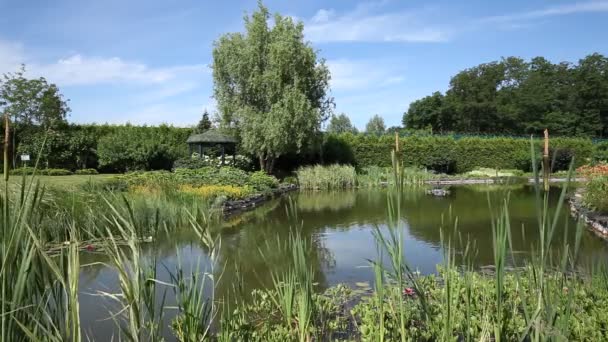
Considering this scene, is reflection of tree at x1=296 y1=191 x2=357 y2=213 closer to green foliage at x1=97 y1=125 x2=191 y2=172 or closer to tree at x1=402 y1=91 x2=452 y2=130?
green foliage at x1=97 y1=125 x2=191 y2=172

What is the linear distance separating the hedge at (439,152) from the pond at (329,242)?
8.14 m

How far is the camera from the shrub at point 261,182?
1396 centimetres

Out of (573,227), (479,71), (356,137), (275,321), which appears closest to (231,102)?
(356,137)

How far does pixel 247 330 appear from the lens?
2.60 metres

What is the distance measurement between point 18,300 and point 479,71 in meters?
52.2

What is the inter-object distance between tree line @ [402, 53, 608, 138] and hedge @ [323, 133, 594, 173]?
16.6 metres

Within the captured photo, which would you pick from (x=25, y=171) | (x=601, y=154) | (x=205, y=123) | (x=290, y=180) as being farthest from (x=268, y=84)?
(x=601, y=154)

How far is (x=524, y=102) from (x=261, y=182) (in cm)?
3741

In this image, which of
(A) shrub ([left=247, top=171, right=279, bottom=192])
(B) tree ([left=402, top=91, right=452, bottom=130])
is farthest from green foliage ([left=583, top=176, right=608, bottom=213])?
(B) tree ([left=402, top=91, right=452, bottom=130])

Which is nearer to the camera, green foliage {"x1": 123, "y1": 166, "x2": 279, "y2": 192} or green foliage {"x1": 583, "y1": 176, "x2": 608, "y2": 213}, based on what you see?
green foliage {"x1": 583, "y1": 176, "x2": 608, "y2": 213}

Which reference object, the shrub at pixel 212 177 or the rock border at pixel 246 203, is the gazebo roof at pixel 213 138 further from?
the rock border at pixel 246 203

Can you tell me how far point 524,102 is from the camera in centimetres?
4378

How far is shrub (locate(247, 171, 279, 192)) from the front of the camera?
550 inches

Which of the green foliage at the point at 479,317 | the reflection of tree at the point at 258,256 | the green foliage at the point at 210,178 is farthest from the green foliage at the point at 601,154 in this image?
the green foliage at the point at 479,317
